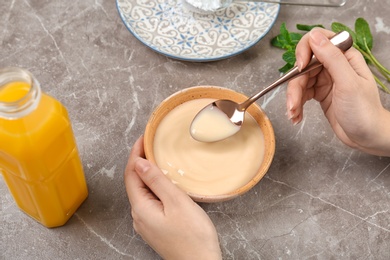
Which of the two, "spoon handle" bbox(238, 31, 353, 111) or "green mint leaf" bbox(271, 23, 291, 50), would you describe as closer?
"spoon handle" bbox(238, 31, 353, 111)

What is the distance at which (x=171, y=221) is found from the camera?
36.9 inches

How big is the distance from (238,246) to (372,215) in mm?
273

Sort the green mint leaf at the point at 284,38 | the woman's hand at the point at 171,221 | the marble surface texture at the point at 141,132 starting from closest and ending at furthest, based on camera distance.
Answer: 1. the woman's hand at the point at 171,221
2. the marble surface texture at the point at 141,132
3. the green mint leaf at the point at 284,38

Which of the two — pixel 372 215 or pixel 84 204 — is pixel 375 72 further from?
pixel 84 204

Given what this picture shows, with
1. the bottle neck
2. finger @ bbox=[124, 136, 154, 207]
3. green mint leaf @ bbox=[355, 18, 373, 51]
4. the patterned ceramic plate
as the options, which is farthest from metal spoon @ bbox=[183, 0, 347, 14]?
the bottle neck

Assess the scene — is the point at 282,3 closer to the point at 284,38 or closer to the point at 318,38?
the point at 284,38

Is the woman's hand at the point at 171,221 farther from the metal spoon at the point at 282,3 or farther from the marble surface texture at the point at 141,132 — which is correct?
the metal spoon at the point at 282,3

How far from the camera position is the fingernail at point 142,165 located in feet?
3.11

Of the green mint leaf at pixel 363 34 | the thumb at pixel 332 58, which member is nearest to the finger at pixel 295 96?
the thumb at pixel 332 58

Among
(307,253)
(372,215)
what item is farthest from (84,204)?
(372,215)

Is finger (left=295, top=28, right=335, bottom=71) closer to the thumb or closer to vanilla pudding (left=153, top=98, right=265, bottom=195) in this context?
the thumb

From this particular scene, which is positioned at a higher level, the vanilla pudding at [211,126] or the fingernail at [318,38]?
the fingernail at [318,38]

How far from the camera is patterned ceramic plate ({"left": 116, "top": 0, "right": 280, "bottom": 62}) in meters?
1.23

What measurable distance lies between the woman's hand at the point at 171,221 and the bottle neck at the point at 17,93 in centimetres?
24
